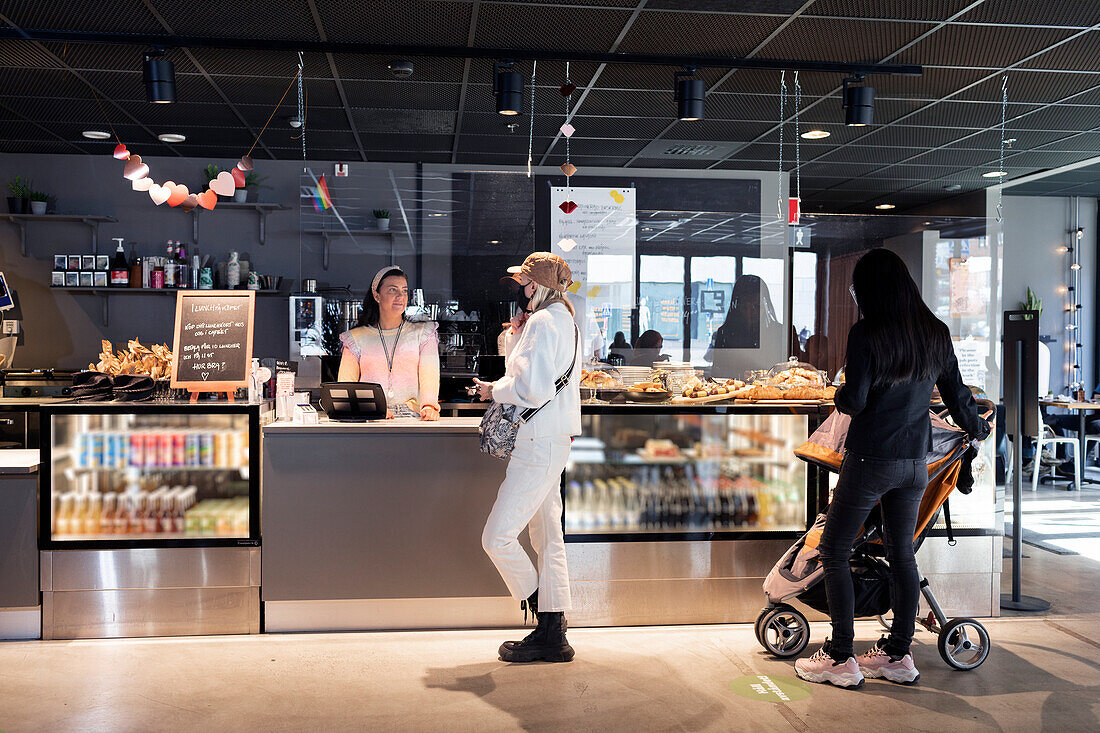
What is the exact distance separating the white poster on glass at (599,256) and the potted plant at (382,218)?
1.49 m

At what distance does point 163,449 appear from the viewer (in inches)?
162

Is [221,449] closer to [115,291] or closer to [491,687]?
[491,687]

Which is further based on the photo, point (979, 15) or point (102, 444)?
point (979, 15)

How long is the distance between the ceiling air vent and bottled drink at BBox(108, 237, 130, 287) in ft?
17.3

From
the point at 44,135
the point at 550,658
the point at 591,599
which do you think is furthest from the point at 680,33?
the point at 44,135

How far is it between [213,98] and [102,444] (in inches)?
139

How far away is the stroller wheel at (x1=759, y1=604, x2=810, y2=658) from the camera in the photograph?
3.83 m

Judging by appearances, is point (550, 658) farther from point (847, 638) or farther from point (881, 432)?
point (881, 432)

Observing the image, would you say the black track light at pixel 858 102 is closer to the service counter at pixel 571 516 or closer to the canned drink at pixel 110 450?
the service counter at pixel 571 516

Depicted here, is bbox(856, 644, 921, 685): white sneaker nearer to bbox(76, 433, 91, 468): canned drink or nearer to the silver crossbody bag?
the silver crossbody bag

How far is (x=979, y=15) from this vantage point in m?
5.00

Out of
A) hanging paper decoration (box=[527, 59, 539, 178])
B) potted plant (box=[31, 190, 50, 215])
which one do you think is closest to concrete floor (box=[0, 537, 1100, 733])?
hanging paper decoration (box=[527, 59, 539, 178])

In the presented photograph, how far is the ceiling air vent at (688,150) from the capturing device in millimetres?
8141

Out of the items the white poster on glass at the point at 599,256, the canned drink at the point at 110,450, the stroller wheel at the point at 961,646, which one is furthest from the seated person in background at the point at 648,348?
the canned drink at the point at 110,450
